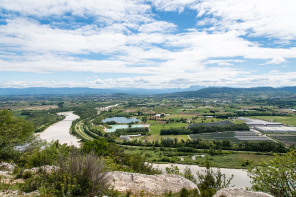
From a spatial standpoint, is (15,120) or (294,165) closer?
(294,165)

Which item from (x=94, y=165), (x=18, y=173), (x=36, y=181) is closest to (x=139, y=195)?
(x=94, y=165)

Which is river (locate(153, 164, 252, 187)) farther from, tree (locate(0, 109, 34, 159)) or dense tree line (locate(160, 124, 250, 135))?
dense tree line (locate(160, 124, 250, 135))

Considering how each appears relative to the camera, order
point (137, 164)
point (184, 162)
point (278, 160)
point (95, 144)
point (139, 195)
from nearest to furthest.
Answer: point (139, 195) → point (278, 160) → point (137, 164) → point (95, 144) → point (184, 162)

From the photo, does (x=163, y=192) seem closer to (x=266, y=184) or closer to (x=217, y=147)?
(x=266, y=184)

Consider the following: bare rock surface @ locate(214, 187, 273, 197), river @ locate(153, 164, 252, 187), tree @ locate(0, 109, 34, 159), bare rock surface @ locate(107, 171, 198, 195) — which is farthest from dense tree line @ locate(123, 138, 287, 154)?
bare rock surface @ locate(214, 187, 273, 197)

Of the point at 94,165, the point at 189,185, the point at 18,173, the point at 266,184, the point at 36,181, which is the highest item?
the point at 94,165

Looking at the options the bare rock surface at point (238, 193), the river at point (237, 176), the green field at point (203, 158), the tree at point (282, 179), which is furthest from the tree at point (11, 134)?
the green field at point (203, 158)

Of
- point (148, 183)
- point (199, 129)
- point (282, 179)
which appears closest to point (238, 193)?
point (148, 183)

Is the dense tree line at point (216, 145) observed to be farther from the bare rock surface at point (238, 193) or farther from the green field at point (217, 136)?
the bare rock surface at point (238, 193)
